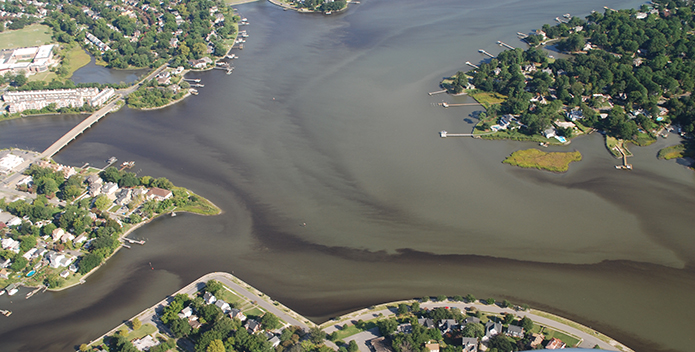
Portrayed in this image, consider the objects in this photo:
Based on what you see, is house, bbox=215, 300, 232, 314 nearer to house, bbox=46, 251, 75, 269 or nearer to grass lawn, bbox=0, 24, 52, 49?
house, bbox=46, 251, 75, 269

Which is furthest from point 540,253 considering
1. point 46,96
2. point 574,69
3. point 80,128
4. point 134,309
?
point 46,96

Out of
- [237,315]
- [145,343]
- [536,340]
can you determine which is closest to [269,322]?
[237,315]

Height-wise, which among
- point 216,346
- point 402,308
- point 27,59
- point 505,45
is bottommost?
point 216,346

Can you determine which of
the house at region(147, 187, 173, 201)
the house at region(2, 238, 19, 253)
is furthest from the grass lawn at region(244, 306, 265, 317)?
the house at region(2, 238, 19, 253)

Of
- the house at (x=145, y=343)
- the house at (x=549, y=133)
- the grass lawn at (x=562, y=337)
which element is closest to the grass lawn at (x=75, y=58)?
the house at (x=145, y=343)

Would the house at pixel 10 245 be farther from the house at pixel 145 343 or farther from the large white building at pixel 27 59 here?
the large white building at pixel 27 59

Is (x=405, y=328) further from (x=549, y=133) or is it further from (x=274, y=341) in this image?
(x=549, y=133)
